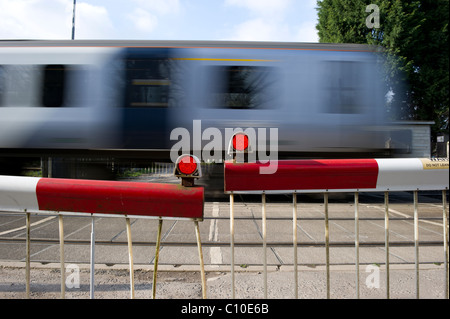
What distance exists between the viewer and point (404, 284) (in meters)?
2.49

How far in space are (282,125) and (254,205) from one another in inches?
86.8

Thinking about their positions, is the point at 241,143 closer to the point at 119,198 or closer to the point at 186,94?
the point at 119,198

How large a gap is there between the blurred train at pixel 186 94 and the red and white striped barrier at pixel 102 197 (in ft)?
17.4

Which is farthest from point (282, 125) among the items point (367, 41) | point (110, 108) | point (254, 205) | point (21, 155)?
point (367, 41)

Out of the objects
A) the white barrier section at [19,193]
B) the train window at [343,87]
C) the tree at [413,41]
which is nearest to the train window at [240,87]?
the train window at [343,87]

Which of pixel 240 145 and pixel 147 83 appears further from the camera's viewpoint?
pixel 147 83

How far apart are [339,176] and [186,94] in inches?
227

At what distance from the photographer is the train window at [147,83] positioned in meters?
6.84

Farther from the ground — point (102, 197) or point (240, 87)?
point (240, 87)

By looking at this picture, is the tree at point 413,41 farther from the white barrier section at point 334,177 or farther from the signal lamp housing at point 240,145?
the signal lamp housing at point 240,145

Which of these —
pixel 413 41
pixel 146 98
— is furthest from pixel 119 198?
pixel 413 41

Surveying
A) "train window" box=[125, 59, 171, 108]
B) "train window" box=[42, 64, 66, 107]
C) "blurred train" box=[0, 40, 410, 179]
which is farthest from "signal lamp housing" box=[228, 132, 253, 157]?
"train window" box=[42, 64, 66, 107]

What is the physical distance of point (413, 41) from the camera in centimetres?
1631
